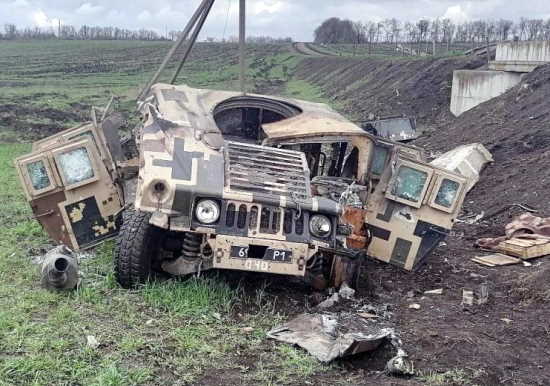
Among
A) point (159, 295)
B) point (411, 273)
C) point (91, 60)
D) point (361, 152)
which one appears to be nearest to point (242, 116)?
point (361, 152)

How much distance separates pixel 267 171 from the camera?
20.7ft

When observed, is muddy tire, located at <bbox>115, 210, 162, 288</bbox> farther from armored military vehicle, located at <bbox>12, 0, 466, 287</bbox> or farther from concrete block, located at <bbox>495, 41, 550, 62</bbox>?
concrete block, located at <bbox>495, 41, 550, 62</bbox>

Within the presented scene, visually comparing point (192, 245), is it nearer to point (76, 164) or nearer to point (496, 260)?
point (76, 164)

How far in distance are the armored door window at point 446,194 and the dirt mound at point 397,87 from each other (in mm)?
14737

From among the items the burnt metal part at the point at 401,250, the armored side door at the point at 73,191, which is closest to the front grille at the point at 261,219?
the burnt metal part at the point at 401,250

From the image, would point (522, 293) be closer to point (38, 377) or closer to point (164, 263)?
point (164, 263)

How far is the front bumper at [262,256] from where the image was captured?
5637mm

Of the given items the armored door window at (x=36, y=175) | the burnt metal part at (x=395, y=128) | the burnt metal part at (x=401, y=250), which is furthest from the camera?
the burnt metal part at (x=395, y=128)

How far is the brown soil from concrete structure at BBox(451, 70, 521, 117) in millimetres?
630

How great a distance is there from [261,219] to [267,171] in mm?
661

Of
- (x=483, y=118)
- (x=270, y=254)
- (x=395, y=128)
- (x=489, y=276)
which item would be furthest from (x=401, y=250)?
(x=483, y=118)

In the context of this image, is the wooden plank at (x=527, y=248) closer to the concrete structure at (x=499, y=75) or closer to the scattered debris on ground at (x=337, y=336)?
the scattered debris on ground at (x=337, y=336)

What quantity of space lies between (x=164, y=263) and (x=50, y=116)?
53.1 feet

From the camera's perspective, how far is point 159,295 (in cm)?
573
